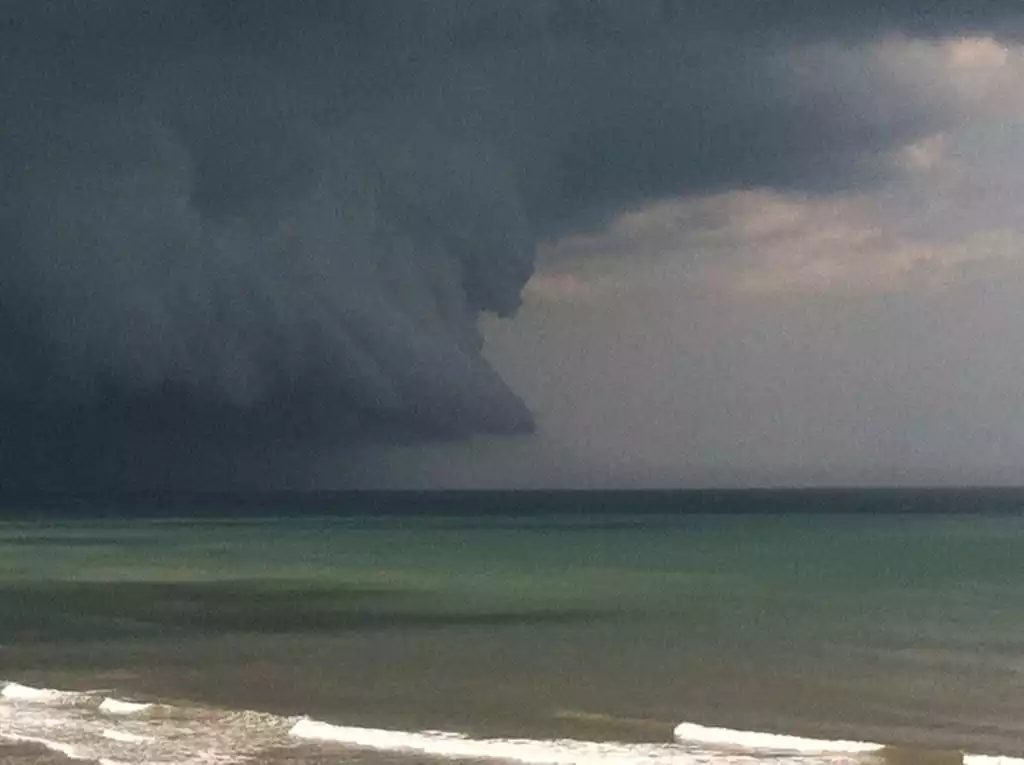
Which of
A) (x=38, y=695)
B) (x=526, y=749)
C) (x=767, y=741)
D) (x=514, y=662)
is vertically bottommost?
(x=38, y=695)

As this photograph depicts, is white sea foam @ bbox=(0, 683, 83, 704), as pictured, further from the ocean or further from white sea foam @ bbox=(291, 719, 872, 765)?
white sea foam @ bbox=(291, 719, 872, 765)

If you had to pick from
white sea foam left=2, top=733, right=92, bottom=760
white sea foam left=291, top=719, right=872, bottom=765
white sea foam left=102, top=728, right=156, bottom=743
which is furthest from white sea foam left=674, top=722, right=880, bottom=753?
white sea foam left=2, top=733, right=92, bottom=760

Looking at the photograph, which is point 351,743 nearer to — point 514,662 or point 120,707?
point 120,707

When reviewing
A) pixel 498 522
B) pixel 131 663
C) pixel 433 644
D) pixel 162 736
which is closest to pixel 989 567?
pixel 433 644

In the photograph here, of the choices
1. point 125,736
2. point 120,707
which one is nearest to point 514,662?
point 120,707

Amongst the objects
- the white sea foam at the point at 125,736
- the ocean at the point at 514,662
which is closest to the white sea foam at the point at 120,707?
the ocean at the point at 514,662
